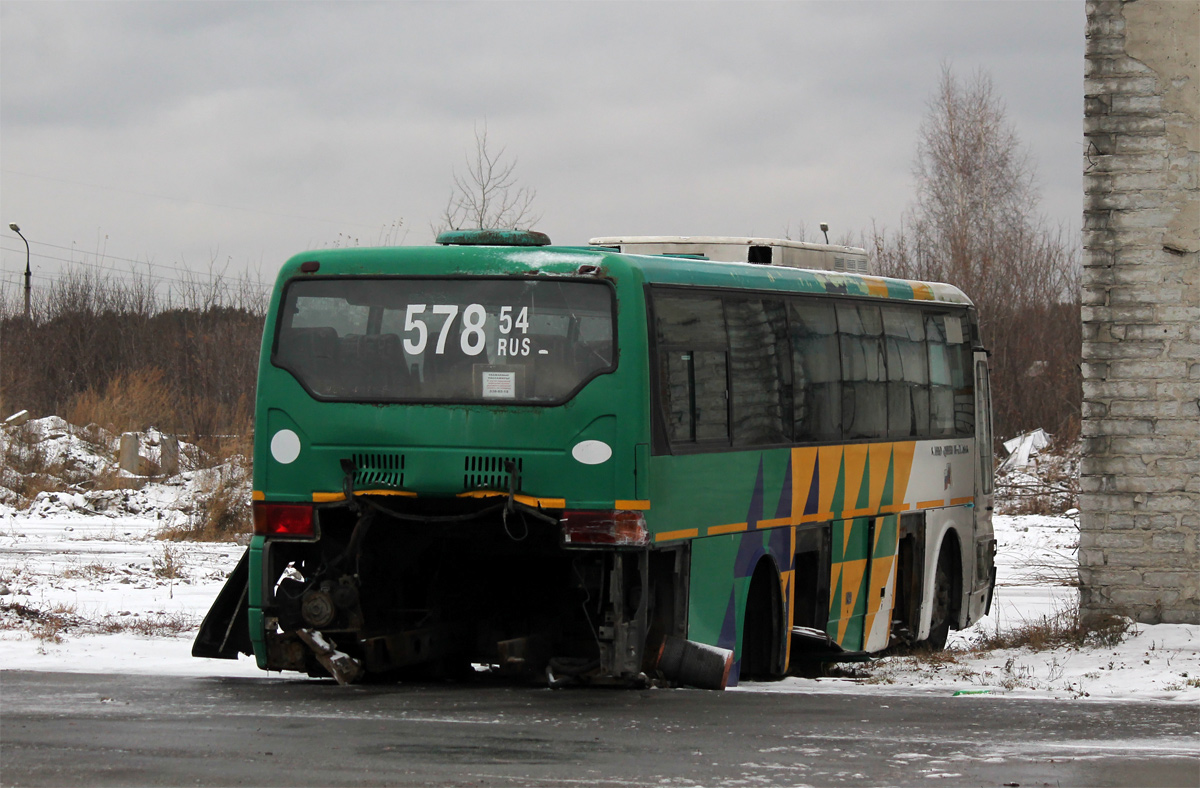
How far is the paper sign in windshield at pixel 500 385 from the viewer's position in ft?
35.9

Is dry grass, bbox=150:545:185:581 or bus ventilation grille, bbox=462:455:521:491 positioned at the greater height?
bus ventilation grille, bbox=462:455:521:491

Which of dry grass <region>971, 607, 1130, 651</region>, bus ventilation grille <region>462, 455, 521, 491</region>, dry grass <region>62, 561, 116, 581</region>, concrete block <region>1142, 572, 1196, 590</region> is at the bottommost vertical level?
dry grass <region>971, 607, 1130, 651</region>

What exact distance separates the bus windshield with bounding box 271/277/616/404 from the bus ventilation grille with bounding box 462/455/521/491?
384mm

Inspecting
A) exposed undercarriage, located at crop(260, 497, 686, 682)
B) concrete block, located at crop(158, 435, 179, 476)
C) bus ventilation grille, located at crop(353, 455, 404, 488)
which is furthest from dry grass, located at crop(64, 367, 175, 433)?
bus ventilation grille, located at crop(353, 455, 404, 488)

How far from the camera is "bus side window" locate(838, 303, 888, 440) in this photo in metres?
14.4

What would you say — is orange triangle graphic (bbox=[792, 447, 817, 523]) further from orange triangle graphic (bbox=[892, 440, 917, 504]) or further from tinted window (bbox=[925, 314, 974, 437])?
tinted window (bbox=[925, 314, 974, 437])

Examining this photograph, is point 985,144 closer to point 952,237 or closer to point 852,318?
point 952,237

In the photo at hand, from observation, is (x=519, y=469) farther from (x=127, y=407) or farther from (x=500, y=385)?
(x=127, y=407)

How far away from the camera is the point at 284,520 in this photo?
→ 1125cm

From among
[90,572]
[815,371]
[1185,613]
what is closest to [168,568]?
[90,572]

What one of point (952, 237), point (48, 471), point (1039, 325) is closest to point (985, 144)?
point (952, 237)

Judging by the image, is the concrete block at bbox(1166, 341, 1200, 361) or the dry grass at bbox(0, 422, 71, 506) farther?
the dry grass at bbox(0, 422, 71, 506)

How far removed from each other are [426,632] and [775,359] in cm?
338

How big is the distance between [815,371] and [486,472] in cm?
384
